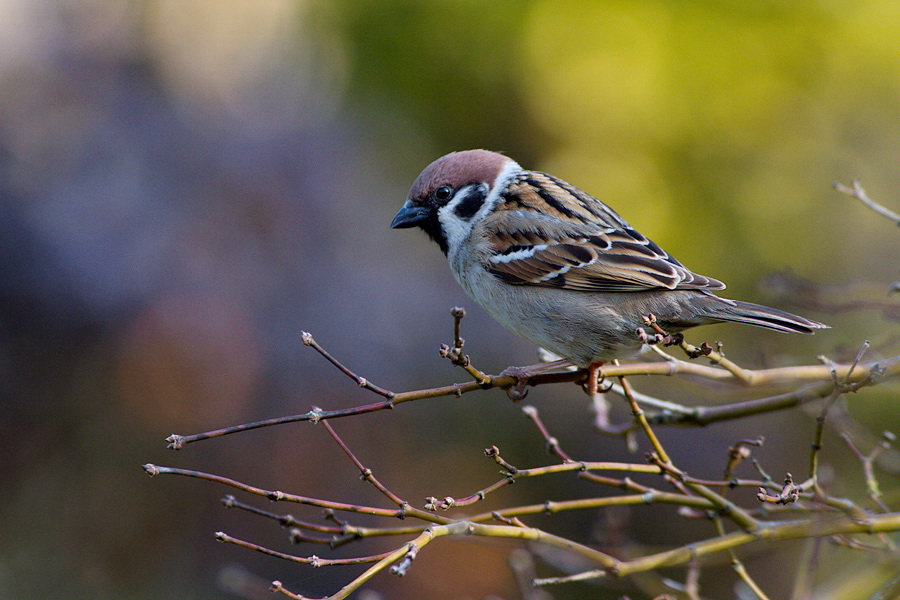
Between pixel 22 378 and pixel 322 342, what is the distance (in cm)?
179

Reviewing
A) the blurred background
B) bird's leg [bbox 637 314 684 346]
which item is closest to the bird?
bird's leg [bbox 637 314 684 346]

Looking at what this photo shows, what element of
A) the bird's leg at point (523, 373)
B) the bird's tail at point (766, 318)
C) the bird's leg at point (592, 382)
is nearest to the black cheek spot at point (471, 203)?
the bird's leg at point (523, 373)

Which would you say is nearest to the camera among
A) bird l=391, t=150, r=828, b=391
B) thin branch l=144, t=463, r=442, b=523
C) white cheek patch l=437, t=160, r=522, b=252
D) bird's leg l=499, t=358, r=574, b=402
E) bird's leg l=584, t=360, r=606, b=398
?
thin branch l=144, t=463, r=442, b=523

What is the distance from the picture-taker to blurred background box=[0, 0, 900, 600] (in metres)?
4.89

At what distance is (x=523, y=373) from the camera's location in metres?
2.49

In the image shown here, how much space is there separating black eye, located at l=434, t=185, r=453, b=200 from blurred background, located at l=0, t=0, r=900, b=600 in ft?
7.16

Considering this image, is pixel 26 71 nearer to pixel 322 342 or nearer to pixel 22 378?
pixel 22 378

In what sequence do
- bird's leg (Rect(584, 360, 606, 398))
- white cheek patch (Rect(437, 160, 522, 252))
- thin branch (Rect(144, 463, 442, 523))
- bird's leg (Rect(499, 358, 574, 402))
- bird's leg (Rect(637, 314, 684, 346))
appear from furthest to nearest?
white cheek patch (Rect(437, 160, 522, 252))
bird's leg (Rect(584, 360, 606, 398))
bird's leg (Rect(499, 358, 574, 402))
bird's leg (Rect(637, 314, 684, 346))
thin branch (Rect(144, 463, 442, 523))

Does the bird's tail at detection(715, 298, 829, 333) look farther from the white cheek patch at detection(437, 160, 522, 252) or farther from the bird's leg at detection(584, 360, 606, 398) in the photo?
the white cheek patch at detection(437, 160, 522, 252)

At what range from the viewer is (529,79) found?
6535 millimetres

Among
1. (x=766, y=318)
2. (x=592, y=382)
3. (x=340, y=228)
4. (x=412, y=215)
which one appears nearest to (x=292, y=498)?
(x=592, y=382)

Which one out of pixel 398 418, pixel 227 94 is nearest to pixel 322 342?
pixel 398 418

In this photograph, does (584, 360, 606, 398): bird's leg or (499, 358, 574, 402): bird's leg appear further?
(584, 360, 606, 398): bird's leg

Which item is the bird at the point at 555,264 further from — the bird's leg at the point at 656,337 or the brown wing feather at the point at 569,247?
the bird's leg at the point at 656,337
